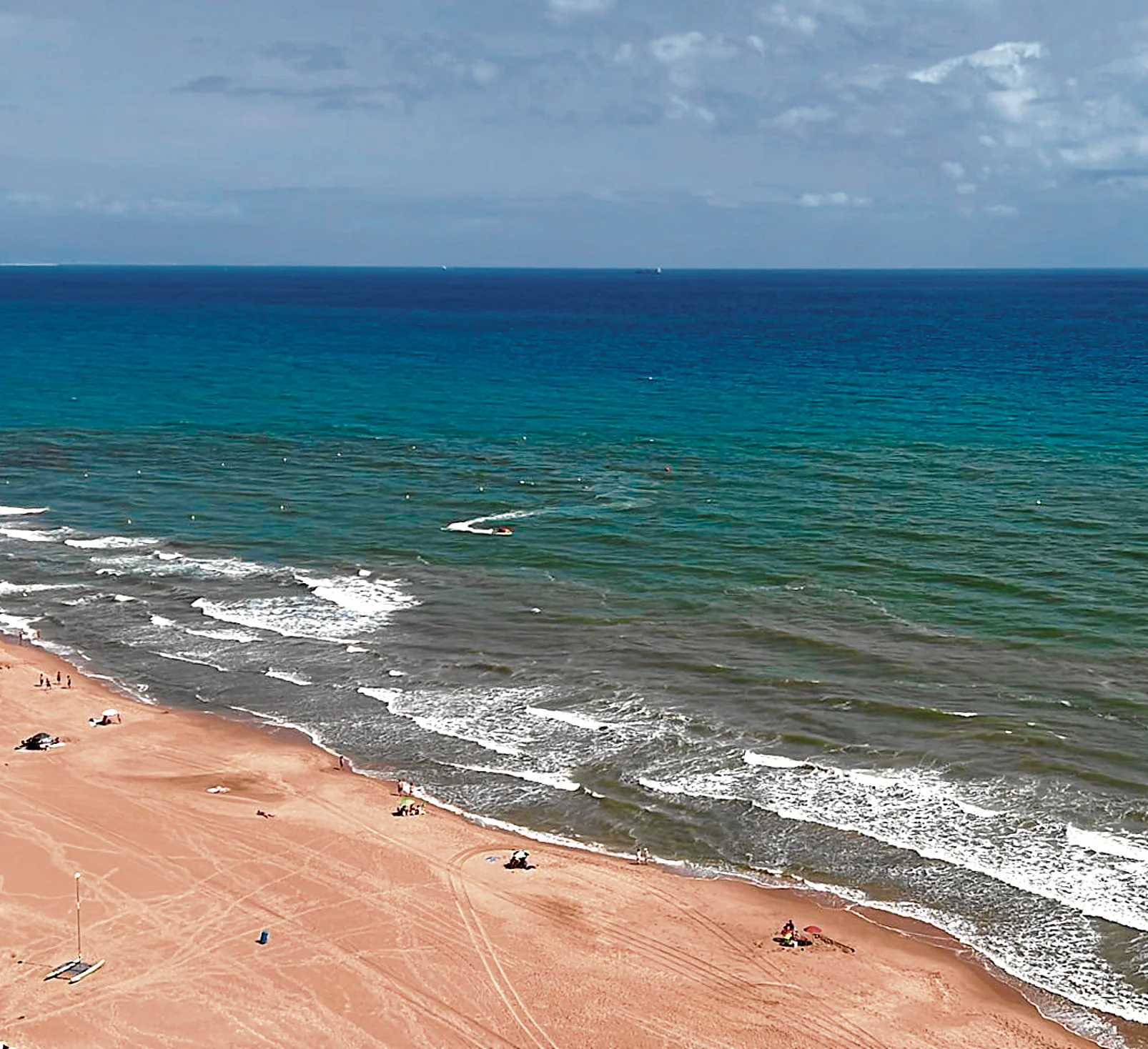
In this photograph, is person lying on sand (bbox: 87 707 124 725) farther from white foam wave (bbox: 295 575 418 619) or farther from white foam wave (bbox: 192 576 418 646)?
→ white foam wave (bbox: 295 575 418 619)

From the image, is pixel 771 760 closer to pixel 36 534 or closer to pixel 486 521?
pixel 486 521

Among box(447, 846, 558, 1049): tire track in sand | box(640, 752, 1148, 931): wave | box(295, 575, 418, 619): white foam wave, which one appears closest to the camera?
box(447, 846, 558, 1049): tire track in sand

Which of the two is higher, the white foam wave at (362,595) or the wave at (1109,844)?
the white foam wave at (362,595)

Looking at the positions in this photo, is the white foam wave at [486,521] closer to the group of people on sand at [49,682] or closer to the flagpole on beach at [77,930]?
the group of people on sand at [49,682]

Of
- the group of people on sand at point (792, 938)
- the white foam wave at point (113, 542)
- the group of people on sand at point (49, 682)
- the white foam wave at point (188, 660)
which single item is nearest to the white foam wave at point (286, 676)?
the white foam wave at point (188, 660)

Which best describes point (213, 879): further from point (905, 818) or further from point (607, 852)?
point (905, 818)

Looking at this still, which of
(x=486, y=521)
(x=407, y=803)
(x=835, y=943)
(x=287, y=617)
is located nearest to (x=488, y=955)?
(x=407, y=803)

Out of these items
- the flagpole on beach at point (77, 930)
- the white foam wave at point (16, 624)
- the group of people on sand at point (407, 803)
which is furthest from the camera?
the white foam wave at point (16, 624)

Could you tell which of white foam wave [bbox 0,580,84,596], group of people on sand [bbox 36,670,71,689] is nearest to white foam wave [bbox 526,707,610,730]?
group of people on sand [bbox 36,670,71,689]
